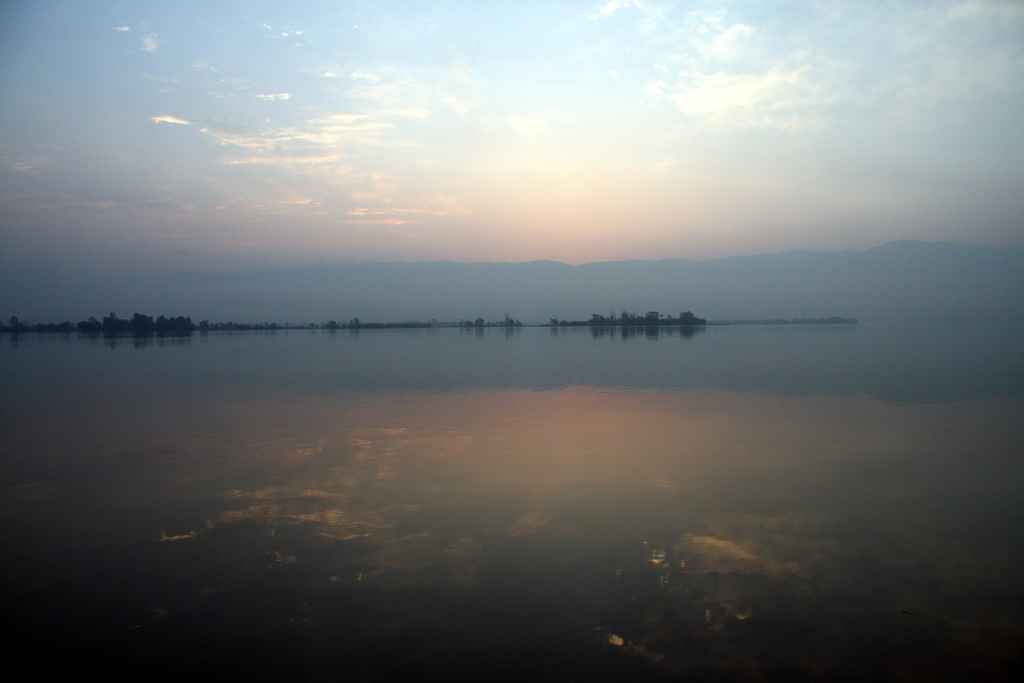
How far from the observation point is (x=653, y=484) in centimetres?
803

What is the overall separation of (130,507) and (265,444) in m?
3.50

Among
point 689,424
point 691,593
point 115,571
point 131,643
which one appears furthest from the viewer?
point 689,424

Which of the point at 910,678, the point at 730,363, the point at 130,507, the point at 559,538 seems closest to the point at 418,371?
the point at 730,363

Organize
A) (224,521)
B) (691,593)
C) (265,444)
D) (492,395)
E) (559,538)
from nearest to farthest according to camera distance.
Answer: (691,593) → (559,538) → (224,521) → (265,444) → (492,395)

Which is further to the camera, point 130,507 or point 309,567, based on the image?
point 130,507

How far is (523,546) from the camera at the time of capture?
6031 mm

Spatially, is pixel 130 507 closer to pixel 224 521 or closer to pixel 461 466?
pixel 224 521

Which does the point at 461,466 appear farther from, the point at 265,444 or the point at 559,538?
the point at 265,444

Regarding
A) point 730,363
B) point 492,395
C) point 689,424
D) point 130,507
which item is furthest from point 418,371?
point 130,507

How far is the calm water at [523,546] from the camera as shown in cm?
427

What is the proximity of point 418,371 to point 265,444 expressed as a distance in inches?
572

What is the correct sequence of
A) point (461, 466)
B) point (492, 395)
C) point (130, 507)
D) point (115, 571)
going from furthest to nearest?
point (492, 395) → point (461, 466) → point (130, 507) → point (115, 571)

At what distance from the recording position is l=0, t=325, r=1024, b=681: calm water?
14.0 feet

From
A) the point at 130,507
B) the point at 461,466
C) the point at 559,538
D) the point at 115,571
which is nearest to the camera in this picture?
the point at 115,571
